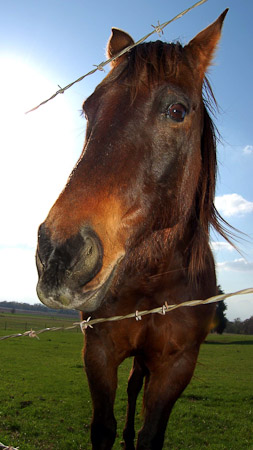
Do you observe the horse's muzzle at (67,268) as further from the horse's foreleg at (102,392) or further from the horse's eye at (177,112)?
the horse's foreleg at (102,392)

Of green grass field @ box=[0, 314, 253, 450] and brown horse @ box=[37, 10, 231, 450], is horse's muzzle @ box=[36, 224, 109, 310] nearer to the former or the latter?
brown horse @ box=[37, 10, 231, 450]

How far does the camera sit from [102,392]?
3088mm

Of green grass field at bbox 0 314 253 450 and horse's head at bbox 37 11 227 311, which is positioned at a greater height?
horse's head at bbox 37 11 227 311

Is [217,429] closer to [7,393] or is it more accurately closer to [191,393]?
[191,393]

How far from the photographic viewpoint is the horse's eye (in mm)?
2166

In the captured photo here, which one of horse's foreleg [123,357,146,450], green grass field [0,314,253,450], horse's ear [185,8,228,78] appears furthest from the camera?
green grass field [0,314,253,450]

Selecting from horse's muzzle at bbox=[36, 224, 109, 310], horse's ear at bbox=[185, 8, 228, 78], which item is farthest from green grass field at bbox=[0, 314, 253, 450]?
horse's ear at bbox=[185, 8, 228, 78]

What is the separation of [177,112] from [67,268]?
51.7 inches

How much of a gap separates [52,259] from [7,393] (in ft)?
36.4

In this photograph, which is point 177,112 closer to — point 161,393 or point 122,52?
point 122,52

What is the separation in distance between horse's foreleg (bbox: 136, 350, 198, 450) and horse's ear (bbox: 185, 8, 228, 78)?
2542 mm

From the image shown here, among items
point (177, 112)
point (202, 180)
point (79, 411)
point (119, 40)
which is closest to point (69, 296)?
point (177, 112)

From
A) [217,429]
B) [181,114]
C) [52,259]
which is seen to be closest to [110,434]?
[52,259]

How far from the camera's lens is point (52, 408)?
9.05 meters
